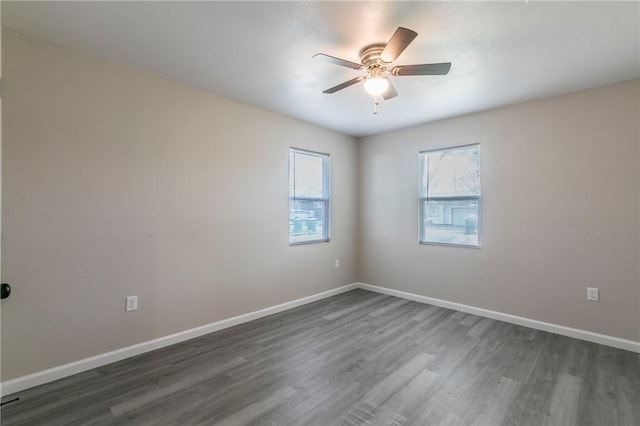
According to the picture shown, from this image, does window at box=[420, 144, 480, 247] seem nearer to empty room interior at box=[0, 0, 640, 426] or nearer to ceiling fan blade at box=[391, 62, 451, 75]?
empty room interior at box=[0, 0, 640, 426]

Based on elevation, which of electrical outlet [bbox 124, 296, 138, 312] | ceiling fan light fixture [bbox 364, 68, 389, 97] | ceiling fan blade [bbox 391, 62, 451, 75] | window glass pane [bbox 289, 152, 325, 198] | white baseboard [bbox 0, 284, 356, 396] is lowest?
white baseboard [bbox 0, 284, 356, 396]

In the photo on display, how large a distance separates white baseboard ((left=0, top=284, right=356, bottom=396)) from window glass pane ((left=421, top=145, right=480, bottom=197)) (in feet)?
8.41

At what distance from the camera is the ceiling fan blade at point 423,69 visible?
1967 millimetres

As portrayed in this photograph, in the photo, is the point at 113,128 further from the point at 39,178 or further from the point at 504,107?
the point at 504,107

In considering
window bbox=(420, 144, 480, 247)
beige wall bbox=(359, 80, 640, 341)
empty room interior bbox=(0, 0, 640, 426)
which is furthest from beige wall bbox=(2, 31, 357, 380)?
beige wall bbox=(359, 80, 640, 341)

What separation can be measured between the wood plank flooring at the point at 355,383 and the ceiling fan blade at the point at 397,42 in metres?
2.29

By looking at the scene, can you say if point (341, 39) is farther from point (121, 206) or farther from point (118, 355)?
point (118, 355)

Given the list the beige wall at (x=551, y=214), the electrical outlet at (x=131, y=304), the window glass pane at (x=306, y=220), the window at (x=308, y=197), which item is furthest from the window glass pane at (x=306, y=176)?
the electrical outlet at (x=131, y=304)

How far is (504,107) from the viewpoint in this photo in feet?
11.2

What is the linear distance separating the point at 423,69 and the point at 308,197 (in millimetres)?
2436

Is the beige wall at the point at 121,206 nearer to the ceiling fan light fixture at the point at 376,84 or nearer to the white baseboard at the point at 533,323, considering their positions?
the ceiling fan light fixture at the point at 376,84

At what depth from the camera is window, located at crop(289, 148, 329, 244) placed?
396 centimetres

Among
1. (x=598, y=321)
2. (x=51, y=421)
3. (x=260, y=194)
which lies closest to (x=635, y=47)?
(x=598, y=321)

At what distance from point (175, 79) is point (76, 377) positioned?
260cm
